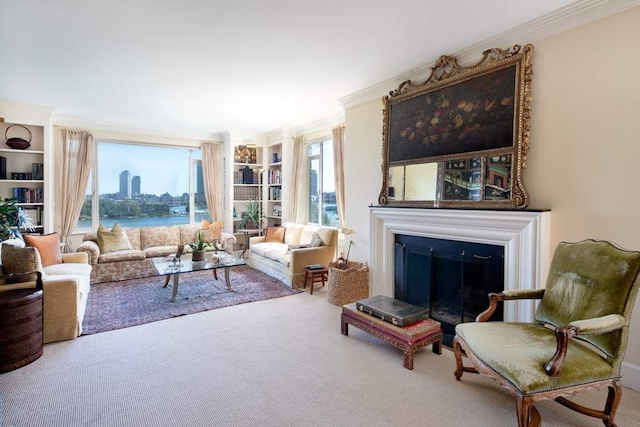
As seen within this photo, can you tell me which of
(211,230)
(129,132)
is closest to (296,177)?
(211,230)

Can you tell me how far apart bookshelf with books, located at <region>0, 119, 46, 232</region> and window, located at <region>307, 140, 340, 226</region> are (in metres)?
4.40

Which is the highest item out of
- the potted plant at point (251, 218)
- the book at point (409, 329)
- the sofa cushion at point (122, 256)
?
the potted plant at point (251, 218)

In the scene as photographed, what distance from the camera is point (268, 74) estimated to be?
368 centimetres

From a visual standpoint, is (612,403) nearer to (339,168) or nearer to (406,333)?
(406,333)

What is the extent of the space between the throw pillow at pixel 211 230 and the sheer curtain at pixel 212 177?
1.79 feet

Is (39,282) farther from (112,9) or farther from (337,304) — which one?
(337,304)

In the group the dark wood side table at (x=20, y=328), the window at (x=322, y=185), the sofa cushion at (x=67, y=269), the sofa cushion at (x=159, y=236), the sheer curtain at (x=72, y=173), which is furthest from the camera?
the sofa cushion at (x=159, y=236)

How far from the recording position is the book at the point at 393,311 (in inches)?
108

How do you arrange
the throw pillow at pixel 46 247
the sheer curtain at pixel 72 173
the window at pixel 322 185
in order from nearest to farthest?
the throw pillow at pixel 46 247 → the sheer curtain at pixel 72 173 → the window at pixel 322 185

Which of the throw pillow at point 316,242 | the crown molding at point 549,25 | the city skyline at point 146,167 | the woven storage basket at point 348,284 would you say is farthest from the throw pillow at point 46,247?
the crown molding at point 549,25

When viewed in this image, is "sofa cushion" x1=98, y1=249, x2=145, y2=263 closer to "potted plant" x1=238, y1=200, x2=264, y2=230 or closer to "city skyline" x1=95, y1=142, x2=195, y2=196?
"city skyline" x1=95, y1=142, x2=195, y2=196

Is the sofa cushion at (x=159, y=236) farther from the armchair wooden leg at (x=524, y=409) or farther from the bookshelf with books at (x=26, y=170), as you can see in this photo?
the armchair wooden leg at (x=524, y=409)

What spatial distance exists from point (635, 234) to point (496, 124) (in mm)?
1277

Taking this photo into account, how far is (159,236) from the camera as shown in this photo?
243 inches
